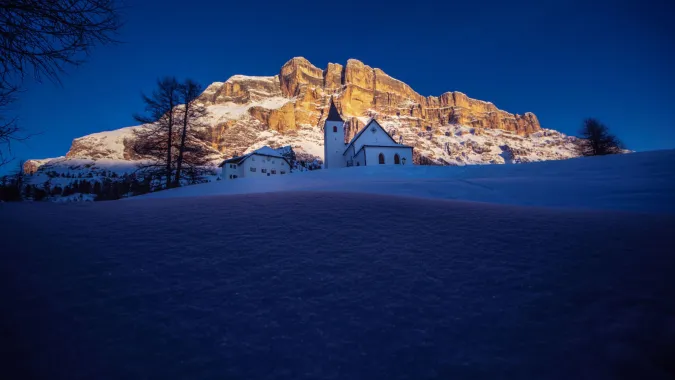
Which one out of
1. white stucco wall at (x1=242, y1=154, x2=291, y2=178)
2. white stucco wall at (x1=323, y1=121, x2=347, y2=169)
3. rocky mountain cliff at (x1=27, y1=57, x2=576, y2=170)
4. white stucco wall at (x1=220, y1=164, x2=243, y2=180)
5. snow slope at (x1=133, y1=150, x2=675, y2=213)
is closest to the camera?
snow slope at (x1=133, y1=150, x2=675, y2=213)

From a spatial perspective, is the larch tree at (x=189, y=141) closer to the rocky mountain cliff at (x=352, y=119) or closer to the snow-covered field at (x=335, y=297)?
the snow-covered field at (x=335, y=297)

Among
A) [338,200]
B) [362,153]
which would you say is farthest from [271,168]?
[338,200]

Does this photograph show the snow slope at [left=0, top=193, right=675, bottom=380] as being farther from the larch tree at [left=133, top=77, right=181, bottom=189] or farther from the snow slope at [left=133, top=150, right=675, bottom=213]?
the larch tree at [left=133, top=77, right=181, bottom=189]

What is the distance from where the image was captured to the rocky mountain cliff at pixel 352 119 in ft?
451

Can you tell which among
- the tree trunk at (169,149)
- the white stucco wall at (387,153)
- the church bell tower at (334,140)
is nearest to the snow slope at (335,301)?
the tree trunk at (169,149)

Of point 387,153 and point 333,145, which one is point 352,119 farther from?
point 387,153

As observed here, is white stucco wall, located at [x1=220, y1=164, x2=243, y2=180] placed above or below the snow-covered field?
above

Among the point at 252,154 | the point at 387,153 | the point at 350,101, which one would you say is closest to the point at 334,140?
the point at 387,153

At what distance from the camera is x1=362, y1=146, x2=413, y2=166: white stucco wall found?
107 ft

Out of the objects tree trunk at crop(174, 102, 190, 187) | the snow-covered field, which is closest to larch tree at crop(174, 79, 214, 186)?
tree trunk at crop(174, 102, 190, 187)

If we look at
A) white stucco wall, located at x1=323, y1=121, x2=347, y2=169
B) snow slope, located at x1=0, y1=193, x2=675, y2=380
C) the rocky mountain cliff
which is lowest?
snow slope, located at x1=0, y1=193, x2=675, y2=380

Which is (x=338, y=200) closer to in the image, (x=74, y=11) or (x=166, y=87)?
(x=74, y=11)

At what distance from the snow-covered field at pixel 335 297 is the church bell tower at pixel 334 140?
36457 mm

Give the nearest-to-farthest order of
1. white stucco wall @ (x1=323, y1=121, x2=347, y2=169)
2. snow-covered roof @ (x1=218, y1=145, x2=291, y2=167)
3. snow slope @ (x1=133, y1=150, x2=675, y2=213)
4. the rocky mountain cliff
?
1. snow slope @ (x1=133, y1=150, x2=675, y2=213)
2. white stucco wall @ (x1=323, y1=121, x2=347, y2=169)
3. snow-covered roof @ (x1=218, y1=145, x2=291, y2=167)
4. the rocky mountain cliff
